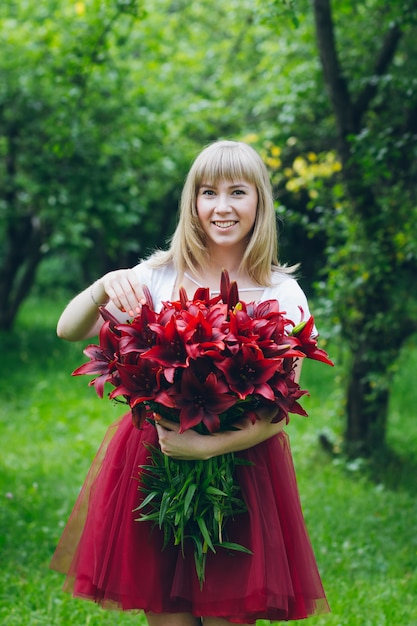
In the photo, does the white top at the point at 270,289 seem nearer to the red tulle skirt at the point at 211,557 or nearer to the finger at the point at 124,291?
the finger at the point at 124,291

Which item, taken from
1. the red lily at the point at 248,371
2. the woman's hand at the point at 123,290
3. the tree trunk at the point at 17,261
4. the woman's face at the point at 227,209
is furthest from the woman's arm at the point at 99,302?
the tree trunk at the point at 17,261

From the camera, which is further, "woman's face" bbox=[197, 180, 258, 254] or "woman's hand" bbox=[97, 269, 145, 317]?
"woman's face" bbox=[197, 180, 258, 254]

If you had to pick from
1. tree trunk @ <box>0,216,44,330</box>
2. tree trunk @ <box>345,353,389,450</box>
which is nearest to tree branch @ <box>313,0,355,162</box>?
tree trunk @ <box>345,353,389,450</box>

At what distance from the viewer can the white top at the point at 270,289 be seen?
2.65 meters

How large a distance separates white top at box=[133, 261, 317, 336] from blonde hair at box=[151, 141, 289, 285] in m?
0.03

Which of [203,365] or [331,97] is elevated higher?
[331,97]

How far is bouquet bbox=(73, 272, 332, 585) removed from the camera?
7.20 ft

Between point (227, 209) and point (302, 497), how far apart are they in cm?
338

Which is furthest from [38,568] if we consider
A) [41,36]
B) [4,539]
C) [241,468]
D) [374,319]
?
[41,36]

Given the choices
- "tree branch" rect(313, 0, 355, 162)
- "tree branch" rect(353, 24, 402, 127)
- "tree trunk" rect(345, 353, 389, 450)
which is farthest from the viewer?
"tree trunk" rect(345, 353, 389, 450)

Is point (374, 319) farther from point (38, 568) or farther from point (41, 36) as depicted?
point (41, 36)

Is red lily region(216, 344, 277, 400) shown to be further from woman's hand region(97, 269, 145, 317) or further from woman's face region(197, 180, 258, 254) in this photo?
woman's face region(197, 180, 258, 254)

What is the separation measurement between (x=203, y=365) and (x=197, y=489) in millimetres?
411

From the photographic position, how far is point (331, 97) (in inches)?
223
